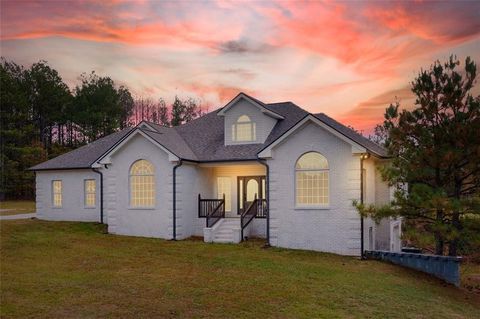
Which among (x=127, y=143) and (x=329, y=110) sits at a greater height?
(x=329, y=110)

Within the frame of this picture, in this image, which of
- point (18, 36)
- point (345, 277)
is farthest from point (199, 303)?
point (18, 36)

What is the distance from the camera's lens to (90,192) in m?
27.9

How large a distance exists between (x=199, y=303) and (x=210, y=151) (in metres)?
14.3

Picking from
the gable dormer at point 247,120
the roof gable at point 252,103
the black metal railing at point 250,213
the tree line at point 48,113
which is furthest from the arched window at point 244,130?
the tree line at point 48,113

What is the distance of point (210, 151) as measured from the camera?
2531 cm

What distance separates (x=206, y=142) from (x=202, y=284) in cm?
1384

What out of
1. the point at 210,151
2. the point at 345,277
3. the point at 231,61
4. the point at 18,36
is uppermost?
the point at 231,61

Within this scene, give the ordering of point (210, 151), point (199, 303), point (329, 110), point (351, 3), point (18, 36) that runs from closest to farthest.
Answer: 1. point (199, 303)
2. point (18, 36)
3. point (351, 3)
4. point (210, 151)
5. point (329, 110)

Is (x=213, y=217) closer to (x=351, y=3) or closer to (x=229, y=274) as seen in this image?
(x=229, y=274)

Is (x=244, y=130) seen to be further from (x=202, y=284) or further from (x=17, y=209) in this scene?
(x=17, y=209)

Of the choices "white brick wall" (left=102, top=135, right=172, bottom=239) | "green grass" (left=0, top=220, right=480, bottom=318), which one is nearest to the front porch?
"green grass" (left=0, top=220, right=480, bottom=318)

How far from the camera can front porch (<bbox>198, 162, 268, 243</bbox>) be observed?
22.5 meters

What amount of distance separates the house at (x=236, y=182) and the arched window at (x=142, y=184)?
0.05 meters

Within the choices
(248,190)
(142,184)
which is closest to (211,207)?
(248,190)
